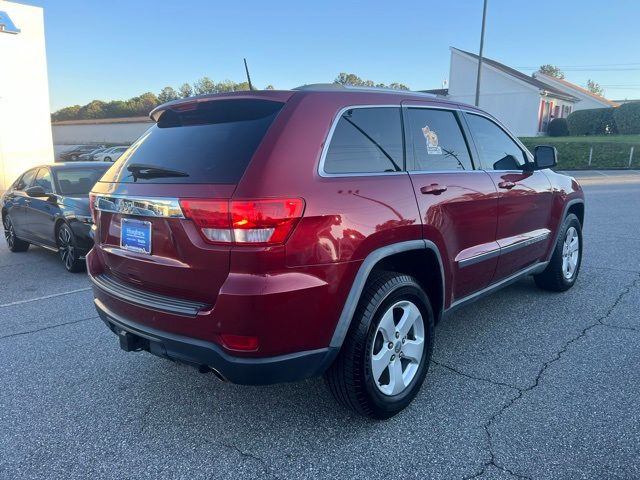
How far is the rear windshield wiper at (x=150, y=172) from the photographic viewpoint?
2613 mm

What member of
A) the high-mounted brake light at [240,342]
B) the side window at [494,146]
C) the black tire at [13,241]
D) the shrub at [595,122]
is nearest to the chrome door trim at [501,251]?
the side window at [494,146]

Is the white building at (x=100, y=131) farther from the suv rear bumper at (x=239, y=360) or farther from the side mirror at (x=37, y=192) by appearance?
the suv rear bumper at (x=239, y=360)

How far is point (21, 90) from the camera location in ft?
54.4

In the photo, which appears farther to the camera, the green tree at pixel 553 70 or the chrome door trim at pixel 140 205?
the green tree at pixel 553 70

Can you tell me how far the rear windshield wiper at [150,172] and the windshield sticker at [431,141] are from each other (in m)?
1.63

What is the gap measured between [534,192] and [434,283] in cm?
176

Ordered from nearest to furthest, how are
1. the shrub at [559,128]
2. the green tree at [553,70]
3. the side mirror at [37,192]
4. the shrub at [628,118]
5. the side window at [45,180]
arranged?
the side mirror at [37,192] → the side window at [45,180] → the shrub at [628,118] → the shrub at [559,128] → the green tree at [553,70]

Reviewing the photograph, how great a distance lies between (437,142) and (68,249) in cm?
532

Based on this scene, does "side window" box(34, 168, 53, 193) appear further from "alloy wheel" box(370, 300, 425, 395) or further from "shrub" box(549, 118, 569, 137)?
"shrub" box(549, 118, 569, 137)

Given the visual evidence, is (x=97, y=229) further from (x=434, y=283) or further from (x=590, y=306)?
(x=590, y=306)

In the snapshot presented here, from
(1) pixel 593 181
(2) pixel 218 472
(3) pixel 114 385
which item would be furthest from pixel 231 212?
(1) pixel 593 181

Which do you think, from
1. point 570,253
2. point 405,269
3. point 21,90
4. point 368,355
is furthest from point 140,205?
point 21,90

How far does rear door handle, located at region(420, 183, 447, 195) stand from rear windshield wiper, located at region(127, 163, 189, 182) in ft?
4.65

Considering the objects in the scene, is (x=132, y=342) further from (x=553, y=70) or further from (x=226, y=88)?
(x=553, y=70)
